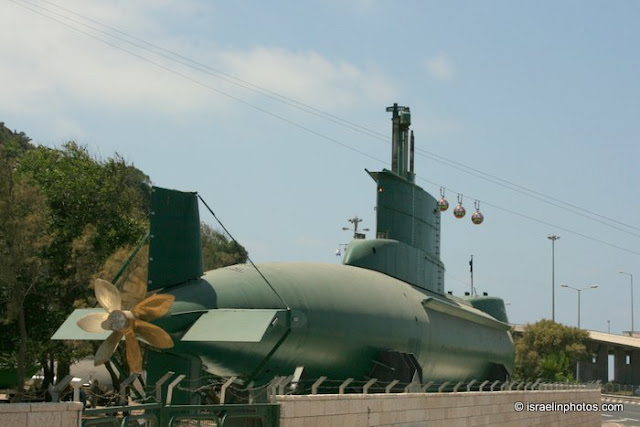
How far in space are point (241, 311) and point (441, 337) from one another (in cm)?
1038

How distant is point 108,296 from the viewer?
661 inches

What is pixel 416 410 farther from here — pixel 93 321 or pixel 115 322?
pixel 93 321

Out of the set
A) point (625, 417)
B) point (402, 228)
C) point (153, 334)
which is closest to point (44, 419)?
point (153, 334)

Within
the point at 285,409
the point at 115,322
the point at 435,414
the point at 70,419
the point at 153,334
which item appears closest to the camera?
the point at 70,419

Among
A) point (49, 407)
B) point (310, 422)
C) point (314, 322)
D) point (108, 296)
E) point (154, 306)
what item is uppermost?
point (108, 296)

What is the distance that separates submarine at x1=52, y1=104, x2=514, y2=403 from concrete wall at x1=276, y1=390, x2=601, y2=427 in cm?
98

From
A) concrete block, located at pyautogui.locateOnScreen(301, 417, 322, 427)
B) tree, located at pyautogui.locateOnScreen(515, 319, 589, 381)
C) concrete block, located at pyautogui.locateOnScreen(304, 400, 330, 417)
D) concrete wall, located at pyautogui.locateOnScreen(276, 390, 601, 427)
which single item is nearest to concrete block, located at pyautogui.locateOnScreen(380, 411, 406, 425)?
concrete wall, located at pyautogui.locateOnScreen(276, 390, 601, 427)

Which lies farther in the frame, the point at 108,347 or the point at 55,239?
the point at 55,239

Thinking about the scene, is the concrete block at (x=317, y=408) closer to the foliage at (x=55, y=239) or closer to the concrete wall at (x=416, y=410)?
the concrete wall at (x=416, y=410)

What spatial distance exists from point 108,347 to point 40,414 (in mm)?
5429

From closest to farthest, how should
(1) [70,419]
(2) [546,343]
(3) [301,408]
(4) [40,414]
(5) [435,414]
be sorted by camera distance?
1. (4) [40,414]
2. (1) [70,419]
3. (3) [301,408]
4. (5) [435,414]
5. (2) [546,343]

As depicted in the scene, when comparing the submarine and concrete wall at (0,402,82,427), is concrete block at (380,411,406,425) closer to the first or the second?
the submarine

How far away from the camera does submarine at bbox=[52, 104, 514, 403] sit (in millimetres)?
17578

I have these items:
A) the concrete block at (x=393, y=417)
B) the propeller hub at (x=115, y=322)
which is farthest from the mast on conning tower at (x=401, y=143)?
the propeller hub at (x=115, y=322)
